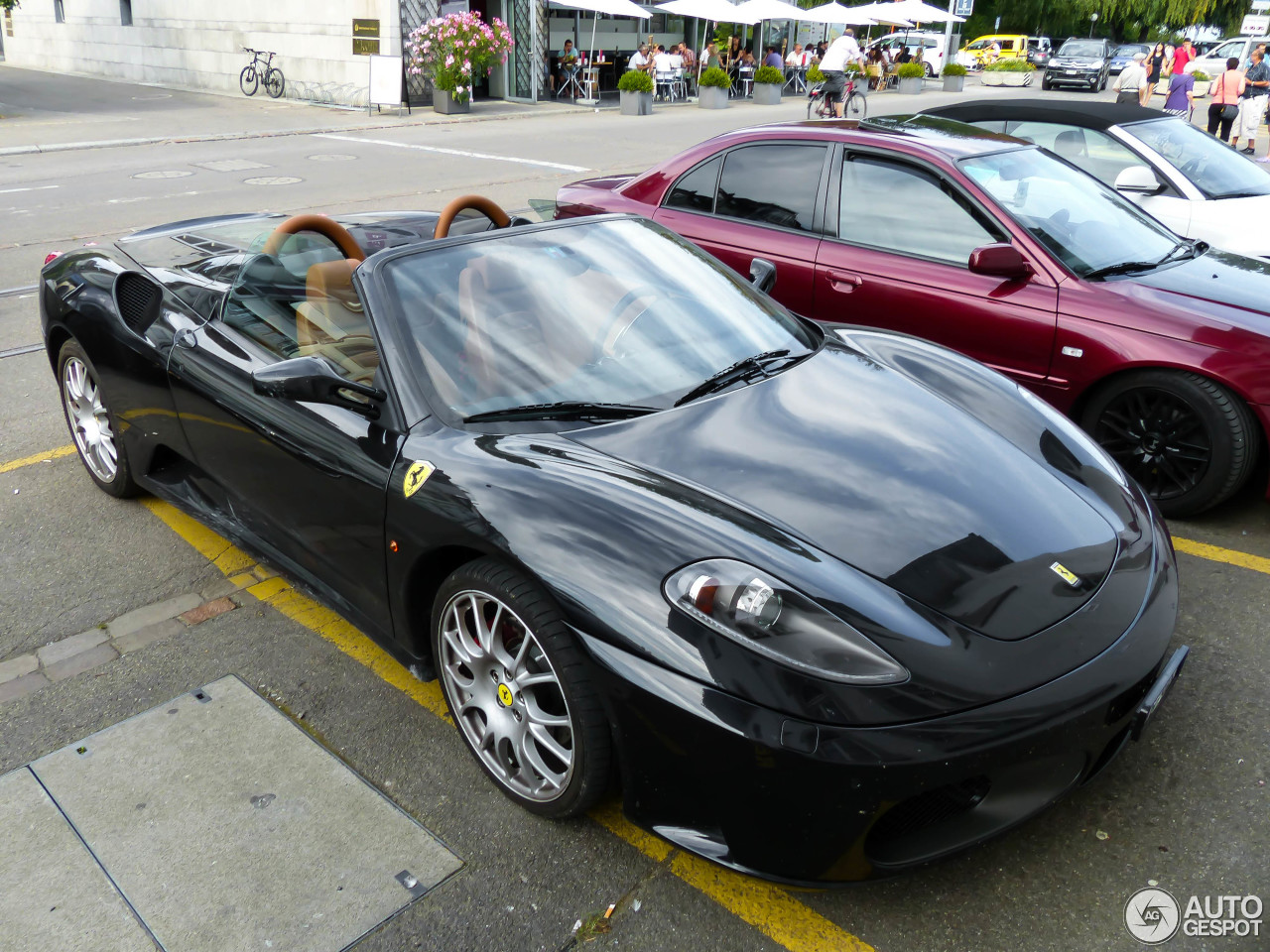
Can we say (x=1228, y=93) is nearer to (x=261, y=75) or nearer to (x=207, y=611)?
(x=207, y=611)

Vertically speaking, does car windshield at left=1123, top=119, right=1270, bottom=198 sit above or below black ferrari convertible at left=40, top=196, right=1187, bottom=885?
above

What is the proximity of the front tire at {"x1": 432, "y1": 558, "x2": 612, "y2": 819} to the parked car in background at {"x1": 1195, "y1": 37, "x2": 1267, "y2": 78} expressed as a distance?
36.4 metres

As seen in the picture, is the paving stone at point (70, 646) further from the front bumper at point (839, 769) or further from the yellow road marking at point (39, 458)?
the front bumper at point (839, 769)

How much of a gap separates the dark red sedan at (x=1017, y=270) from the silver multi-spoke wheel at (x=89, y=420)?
2985 millimetres

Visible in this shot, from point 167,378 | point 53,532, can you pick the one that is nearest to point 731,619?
point 167,378

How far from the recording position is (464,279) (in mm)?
3051

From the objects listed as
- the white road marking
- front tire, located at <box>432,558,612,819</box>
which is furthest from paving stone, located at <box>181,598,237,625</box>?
the white road marking

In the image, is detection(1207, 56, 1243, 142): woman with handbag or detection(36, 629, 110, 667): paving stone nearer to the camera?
detection(36, 629, 110, 667): paving stone

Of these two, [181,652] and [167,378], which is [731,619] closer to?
[181,652]

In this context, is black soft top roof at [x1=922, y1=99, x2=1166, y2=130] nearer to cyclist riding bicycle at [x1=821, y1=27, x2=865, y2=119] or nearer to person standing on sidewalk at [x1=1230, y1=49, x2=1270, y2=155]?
person standing on sidewalk at [x1=1230, y1=49, x2=1270, y2=155]

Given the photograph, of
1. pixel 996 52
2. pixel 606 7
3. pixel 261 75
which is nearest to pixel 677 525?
pixel 606 7

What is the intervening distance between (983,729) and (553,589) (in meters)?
0.97

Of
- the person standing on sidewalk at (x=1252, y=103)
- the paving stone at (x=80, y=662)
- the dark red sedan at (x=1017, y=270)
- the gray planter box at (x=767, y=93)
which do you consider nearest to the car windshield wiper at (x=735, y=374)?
the dark red sedan at (x=1017, y=270)

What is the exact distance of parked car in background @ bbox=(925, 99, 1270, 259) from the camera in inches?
255
